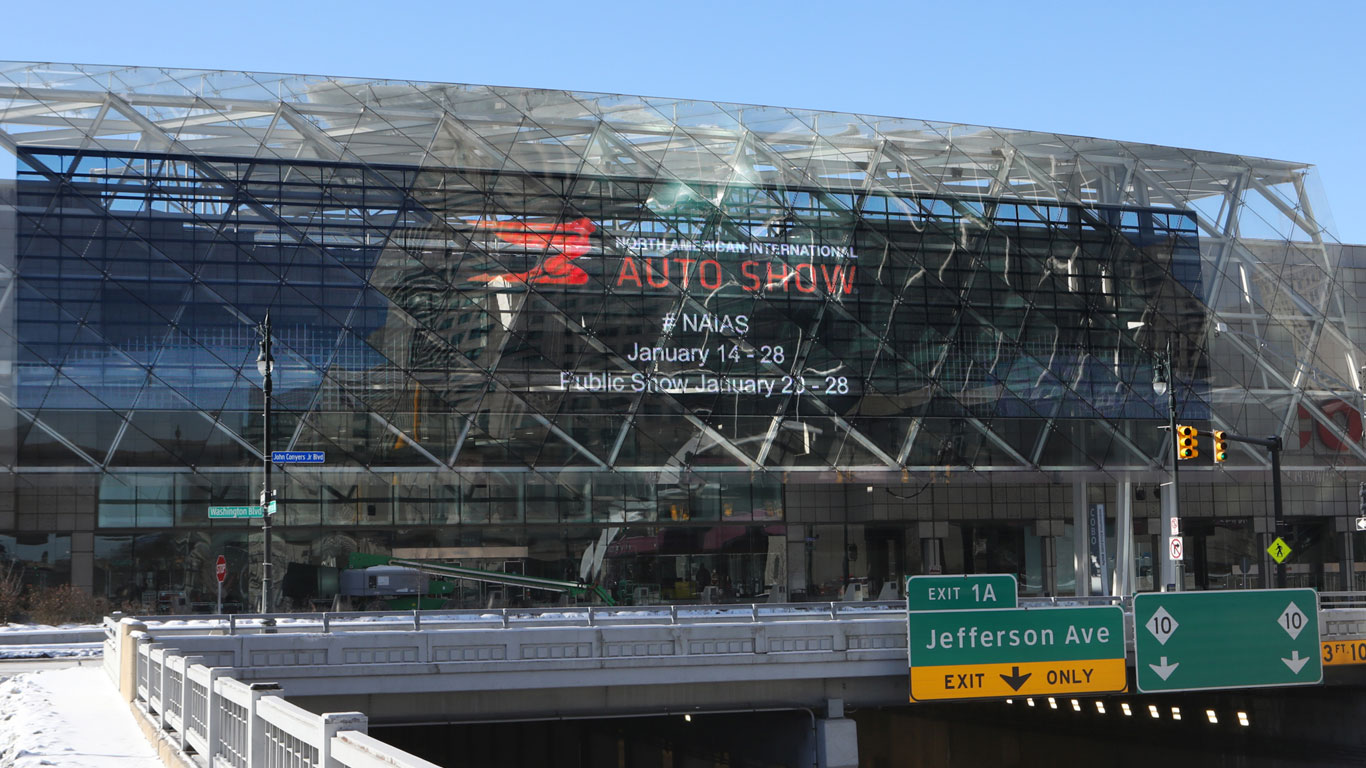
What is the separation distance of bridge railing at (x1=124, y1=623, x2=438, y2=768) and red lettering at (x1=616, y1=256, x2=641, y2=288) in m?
33.1

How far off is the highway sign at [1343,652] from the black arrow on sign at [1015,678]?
846 centimetres

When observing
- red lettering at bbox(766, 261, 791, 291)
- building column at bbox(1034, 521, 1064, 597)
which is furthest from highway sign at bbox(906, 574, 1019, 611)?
building column at bbox(1034, 521, 1064, 597)

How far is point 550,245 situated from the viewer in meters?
49.3

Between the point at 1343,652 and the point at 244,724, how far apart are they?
24.3 metres

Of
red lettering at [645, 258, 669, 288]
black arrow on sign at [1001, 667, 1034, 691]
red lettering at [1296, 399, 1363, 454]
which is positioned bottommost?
black arrow on sign at [1001, 667, 1034, 691]

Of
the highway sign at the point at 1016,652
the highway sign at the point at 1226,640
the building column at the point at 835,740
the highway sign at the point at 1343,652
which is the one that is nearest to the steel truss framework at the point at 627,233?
the building column at the point at 835,740

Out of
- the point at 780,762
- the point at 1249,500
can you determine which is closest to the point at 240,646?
the point at 780,762

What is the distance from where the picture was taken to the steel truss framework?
4612 cm

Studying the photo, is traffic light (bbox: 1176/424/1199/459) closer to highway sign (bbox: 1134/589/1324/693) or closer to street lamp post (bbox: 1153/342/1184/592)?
street lamp post (bbox: 1153/342/1184/592)

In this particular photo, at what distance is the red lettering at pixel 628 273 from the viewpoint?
49.9m

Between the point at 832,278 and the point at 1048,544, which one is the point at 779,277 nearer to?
the point at 832,278

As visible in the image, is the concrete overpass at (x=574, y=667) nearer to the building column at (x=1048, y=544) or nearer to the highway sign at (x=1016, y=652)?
the highway sign at (x=1016, y=652)

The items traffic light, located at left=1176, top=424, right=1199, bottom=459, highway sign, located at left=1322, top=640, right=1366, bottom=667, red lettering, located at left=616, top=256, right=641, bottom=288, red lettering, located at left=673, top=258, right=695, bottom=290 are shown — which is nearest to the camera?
highway sign, located at left=1322, top=640, right=1366, bottom=667

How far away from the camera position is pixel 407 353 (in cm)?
4756
